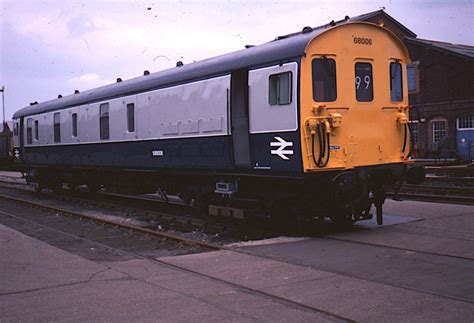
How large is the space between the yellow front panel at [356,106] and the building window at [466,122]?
28390 mm

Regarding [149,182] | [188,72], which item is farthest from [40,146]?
[188,72]

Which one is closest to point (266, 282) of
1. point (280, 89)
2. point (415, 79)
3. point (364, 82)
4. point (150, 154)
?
point (280, 89)

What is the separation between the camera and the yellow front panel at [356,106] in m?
9.40

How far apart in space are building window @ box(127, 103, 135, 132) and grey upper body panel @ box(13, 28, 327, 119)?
0.39 metres

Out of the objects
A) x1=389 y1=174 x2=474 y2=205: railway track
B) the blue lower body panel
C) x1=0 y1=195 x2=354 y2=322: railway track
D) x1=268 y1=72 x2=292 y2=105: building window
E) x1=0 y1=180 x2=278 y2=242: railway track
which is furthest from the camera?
x1=389 y1=174 x2=474 y2=205: railway track

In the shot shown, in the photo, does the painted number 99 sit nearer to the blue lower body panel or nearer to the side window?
the side window

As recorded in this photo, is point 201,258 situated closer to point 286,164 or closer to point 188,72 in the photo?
point 286,164

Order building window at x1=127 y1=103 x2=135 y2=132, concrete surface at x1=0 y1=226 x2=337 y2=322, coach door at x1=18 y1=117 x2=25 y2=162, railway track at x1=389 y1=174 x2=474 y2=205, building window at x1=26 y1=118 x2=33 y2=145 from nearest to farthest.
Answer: concrete surface at x1=0 y1=226 x2=337 y2=322 < railway track at x1=389 y1=174 x2=474 y2=205 < building window at x1=127 y1=103 x2=135 y2=132 < building window at x1=26 y1=118 x2=33 y2=145 < coach door at x1=18 y1=117 x2=25 y2=162

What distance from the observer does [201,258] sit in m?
8.54

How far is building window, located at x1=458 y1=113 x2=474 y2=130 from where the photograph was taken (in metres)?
36.8

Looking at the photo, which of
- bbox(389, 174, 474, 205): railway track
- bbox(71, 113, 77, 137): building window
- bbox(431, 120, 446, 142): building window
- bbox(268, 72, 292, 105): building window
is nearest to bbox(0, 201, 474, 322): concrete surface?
bbox(268, 72, 292, 105): building window

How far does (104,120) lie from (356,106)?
8.73 metres

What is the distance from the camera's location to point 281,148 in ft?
31.9

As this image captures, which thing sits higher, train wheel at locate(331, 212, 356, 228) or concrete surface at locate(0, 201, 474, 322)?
train wheel at locate(331, 212, 356, 228)
